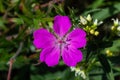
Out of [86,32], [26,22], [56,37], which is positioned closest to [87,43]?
Answer: [86,32]

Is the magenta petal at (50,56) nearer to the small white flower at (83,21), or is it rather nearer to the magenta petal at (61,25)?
the magenta petal at (61,25)

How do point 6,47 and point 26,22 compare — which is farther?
point 6,47

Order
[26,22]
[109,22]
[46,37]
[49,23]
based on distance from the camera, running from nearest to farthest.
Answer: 1. [46,37]
2. [49,23]
3. [26,22]
4. [109,22]

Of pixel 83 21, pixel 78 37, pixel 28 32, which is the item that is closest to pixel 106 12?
pixel 28 32

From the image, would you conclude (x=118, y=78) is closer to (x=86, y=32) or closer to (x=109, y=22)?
(x=109, y=22)

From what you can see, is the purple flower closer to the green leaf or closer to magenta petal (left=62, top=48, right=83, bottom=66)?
magenta petal (left=62, top=48, right=83, bottom=66)

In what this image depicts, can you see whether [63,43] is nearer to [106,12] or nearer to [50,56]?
[50,56]

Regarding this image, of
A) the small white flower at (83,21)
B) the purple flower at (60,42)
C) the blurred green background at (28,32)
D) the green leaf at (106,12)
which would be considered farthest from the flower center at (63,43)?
the green leaf at (106,12)
